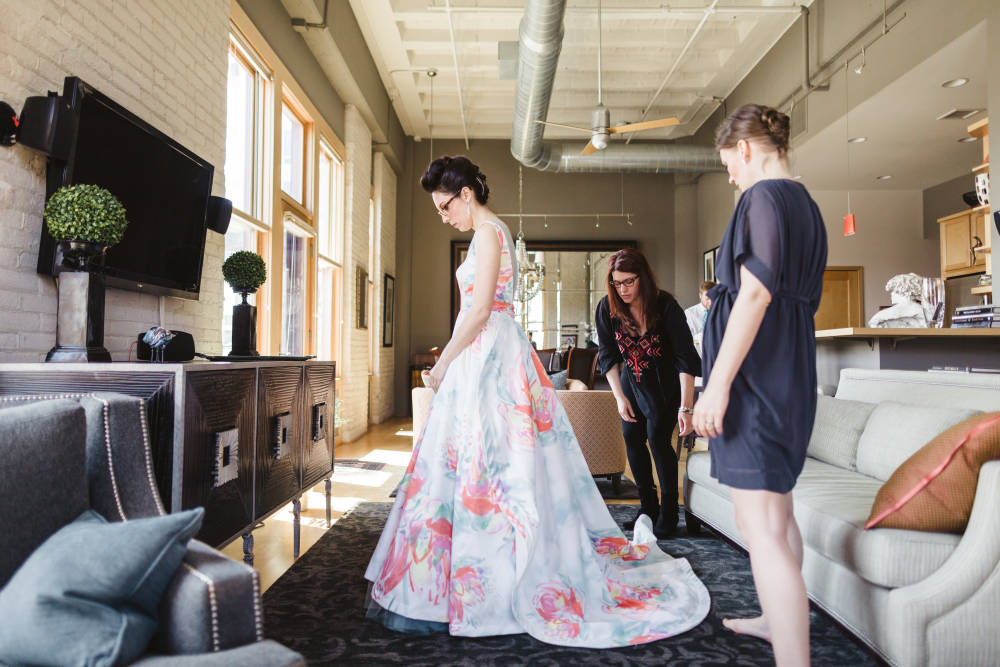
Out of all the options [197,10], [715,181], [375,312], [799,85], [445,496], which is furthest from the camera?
[715,181]

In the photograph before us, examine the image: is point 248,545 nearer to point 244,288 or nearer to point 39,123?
point 244,288

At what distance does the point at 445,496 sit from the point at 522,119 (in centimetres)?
554

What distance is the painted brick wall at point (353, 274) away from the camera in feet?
22.2

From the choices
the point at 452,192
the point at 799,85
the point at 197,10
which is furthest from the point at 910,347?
the point at 197,10

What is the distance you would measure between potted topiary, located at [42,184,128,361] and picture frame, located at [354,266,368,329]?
5.05m

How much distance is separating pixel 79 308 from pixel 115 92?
1141 mm

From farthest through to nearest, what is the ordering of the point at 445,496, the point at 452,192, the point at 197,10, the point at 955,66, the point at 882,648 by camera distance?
1. the point at 955,66
2. the point at 197,10
3. the point at 452,192
4. the point at 445,496
5. the point at 882,648

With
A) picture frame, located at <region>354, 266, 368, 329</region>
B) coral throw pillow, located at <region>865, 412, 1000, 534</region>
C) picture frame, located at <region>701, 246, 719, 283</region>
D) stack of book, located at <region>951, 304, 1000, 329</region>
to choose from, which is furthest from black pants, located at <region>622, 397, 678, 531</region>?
picture frame, located at <region>701, 246, 719, 283</region>

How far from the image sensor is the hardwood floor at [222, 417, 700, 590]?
2885mm

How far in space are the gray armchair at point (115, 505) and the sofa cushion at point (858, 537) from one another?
1493 mm

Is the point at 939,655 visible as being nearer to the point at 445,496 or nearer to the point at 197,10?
the point at 445,496

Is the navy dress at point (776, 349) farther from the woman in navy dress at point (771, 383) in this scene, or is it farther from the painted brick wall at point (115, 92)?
the painted brick wall at point (115, 92)

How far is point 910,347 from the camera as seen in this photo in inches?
143

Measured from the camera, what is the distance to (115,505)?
122cm
